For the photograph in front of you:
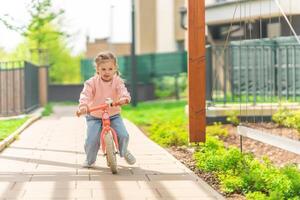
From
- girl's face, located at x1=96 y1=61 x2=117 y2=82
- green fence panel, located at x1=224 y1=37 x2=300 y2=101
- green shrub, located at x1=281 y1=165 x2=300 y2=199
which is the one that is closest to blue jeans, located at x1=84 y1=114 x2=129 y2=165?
girl's face, located at x1=96 y1=61 x2=117 y2=82

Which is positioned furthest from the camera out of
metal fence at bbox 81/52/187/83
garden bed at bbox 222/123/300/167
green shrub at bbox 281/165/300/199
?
metal fence at bbox 81/52/187/83

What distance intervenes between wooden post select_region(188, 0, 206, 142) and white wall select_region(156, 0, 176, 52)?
31808 millimetres

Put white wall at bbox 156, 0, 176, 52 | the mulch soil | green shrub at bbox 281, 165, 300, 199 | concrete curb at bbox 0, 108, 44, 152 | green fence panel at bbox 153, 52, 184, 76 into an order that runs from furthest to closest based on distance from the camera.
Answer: white wall at bbox 156, 0, 176, 52 < green fence panel at bbox 153, 52, 184, 76 < concrete curb at bbox 0, 108, 44, 152 < the mulch soil < green shrub at bbox 281, 165, 300, 199

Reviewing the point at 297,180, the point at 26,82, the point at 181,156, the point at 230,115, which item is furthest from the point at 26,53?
the point at 297,180

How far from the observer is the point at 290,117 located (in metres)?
12.9

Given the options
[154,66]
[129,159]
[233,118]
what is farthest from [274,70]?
[154,66]

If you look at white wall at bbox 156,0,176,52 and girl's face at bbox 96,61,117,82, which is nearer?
girl's face at bbox 96,61,117,82

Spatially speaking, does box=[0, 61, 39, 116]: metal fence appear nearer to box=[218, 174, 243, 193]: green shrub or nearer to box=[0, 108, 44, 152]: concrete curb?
box=[0, 108, 44, 152]: concrete curb

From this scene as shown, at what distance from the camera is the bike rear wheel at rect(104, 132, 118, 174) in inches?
311

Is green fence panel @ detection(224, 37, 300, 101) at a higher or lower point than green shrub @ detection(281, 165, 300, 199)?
higher

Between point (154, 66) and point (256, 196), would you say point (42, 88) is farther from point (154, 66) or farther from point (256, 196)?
point (256, 196)

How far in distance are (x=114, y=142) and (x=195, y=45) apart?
2.80 metres

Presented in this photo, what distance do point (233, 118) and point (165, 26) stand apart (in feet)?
97.4

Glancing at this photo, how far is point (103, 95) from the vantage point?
27.5ft
